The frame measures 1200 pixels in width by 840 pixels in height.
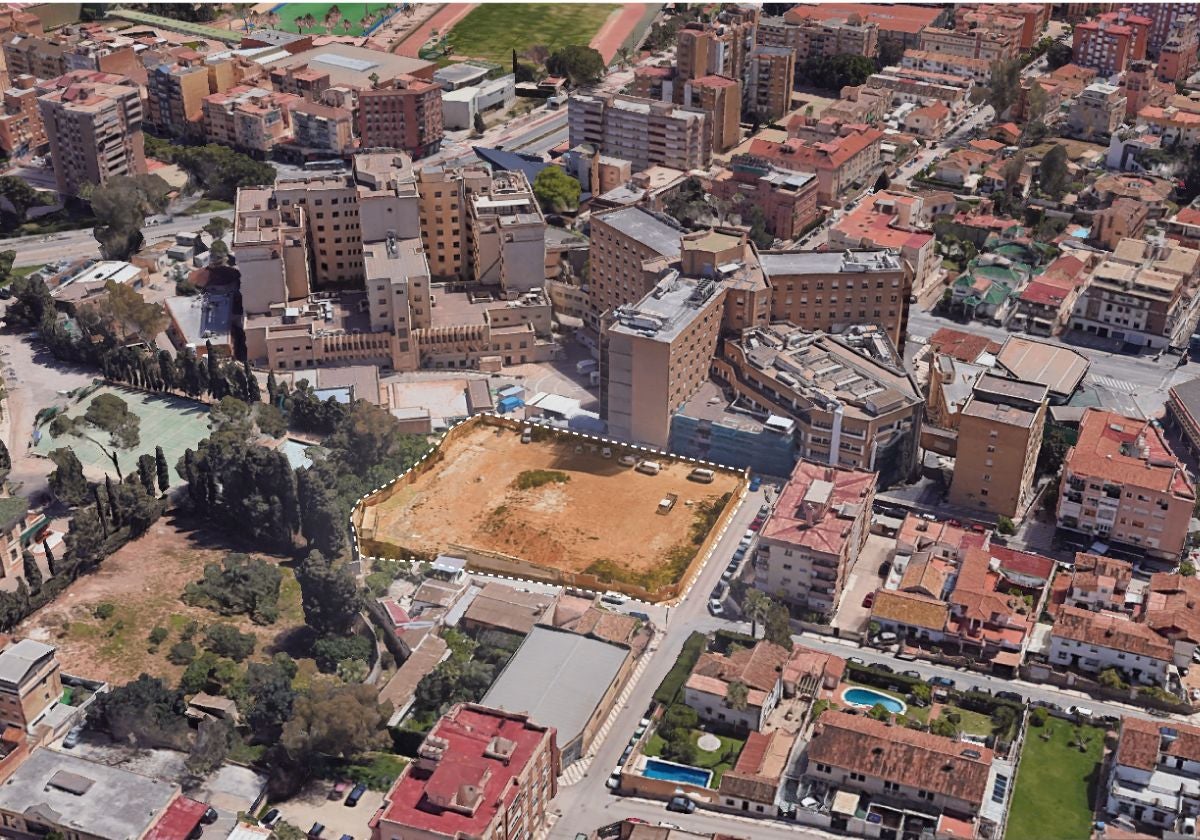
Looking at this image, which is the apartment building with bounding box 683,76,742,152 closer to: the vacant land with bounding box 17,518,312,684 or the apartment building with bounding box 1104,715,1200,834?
the vacant land with bounding box 17,518,312,684

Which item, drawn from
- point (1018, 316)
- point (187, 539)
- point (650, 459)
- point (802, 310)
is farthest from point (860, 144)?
point (187, 539)

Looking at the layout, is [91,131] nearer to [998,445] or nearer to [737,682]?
[998,445]

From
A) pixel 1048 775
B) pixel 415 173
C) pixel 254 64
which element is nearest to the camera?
pixel 1048 775

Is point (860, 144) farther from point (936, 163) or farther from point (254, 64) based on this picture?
point (254, 64)

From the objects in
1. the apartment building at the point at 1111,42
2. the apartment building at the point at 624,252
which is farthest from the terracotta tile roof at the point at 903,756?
the apartment building at the point at 1111,42

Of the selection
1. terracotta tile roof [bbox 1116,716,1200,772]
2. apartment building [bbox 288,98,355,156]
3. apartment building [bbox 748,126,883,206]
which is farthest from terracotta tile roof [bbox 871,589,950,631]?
apartment building [bbox 288,98,355,156]

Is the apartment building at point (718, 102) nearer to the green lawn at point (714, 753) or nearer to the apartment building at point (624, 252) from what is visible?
the apartment building at point (624, 252)
